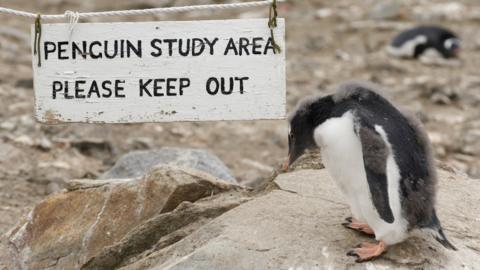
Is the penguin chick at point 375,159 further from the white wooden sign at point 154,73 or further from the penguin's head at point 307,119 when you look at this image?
the white wooden sign at point 154,73

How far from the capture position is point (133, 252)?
3.65 metres

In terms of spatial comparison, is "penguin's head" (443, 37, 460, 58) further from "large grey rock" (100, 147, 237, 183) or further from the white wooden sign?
the white wooden sign

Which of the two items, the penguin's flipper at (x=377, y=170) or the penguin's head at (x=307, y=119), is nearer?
the penguin's flipper at (x=377, y=170)

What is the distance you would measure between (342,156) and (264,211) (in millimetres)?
514

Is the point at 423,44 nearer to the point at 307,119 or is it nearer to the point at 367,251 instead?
the point at 307,119

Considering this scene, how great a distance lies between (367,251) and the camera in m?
3.15

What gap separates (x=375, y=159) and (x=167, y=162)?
94.3 inches

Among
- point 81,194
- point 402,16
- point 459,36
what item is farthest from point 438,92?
point 81,194

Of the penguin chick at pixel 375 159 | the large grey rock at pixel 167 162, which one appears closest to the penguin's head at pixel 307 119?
the penguin chick at pixel 375 159

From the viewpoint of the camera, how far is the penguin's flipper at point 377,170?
3043mm

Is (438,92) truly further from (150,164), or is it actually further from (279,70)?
(279,70)

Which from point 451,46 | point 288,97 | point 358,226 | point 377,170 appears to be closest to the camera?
point 377,170

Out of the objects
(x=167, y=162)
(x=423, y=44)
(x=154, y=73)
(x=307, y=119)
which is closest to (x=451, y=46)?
(x=423, y=44)

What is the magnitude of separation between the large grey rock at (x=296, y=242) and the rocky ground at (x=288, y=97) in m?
0.60
